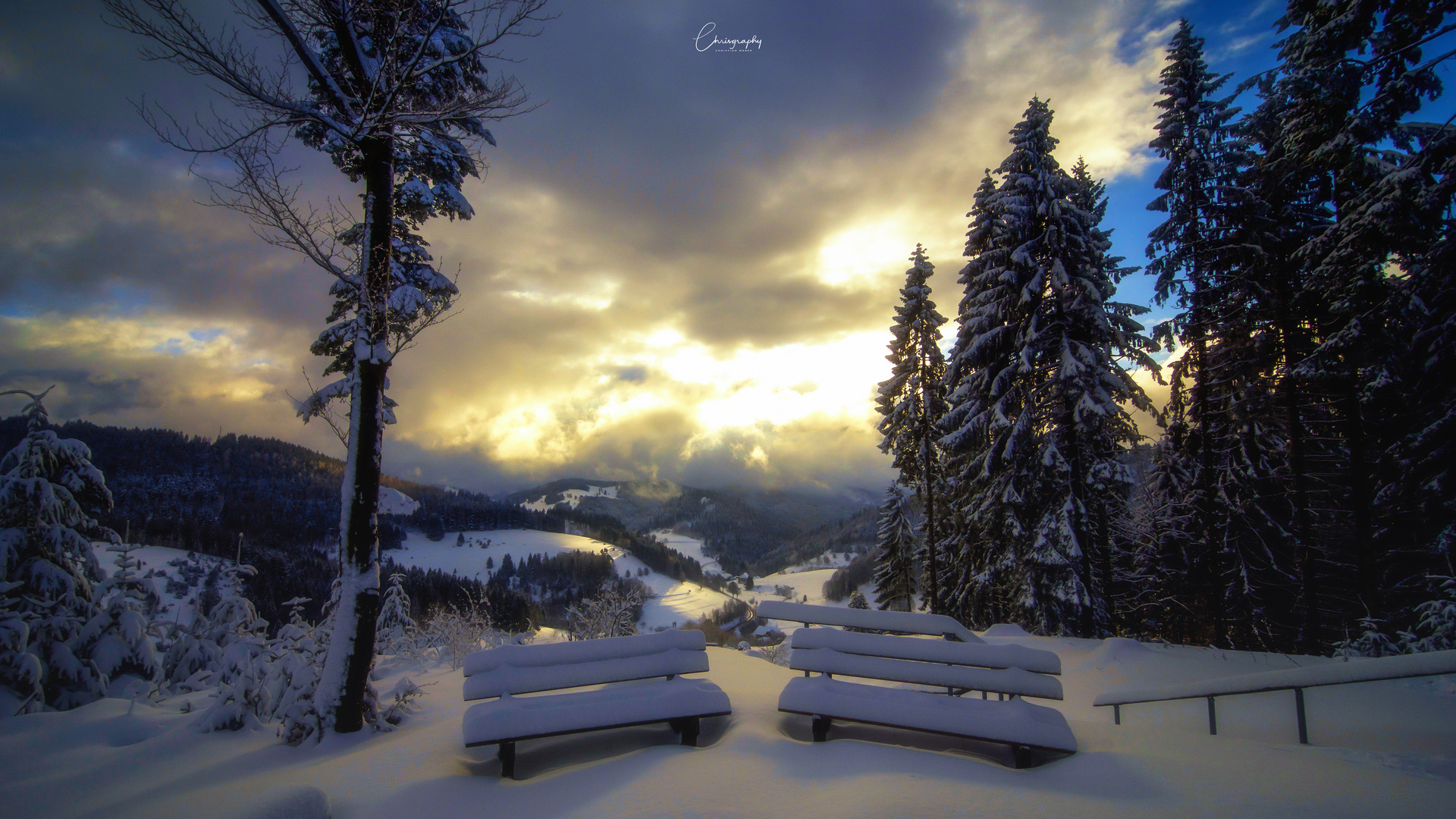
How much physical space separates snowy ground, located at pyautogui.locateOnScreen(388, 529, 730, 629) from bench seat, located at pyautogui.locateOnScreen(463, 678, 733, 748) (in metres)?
102

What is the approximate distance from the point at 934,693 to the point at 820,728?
1.23 meters

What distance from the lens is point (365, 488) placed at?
658cm

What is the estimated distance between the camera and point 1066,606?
47.7ft

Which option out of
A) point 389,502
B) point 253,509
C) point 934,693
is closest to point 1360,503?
point 934,693

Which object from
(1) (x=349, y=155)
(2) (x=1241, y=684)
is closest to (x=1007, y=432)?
(2) (x=1241, y=684)

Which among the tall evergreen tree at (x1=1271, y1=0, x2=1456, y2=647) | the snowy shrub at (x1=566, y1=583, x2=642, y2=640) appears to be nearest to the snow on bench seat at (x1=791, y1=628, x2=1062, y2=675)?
the tall evergreen tree at (x1=1271, y1=0, x2=1456, y2=647)

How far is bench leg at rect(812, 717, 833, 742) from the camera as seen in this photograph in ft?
16.9

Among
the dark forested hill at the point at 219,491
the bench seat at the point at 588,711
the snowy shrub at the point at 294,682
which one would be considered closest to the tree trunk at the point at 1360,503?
the bench seat at the point at 588,711

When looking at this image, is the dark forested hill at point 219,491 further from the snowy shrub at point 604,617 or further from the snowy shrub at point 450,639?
the snowy shrub at point 450,639

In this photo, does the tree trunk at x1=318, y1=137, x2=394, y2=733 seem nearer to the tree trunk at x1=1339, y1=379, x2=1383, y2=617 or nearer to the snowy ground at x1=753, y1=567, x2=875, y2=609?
the tree trunk at x1=1339, y1=379, x2=1383, y2=617

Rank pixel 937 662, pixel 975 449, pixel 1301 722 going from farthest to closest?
pixel 975 449
pixel 937 662
pixel 1301 722

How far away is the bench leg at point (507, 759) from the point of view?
468 cm

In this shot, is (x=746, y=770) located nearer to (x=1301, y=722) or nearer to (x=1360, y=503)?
(x=1301, y=722)

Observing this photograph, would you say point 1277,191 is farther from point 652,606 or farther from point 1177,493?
point 652,606
